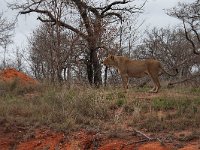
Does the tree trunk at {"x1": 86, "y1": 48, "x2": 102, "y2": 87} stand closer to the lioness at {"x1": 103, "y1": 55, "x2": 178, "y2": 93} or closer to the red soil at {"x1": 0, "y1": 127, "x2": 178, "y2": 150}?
the lioness at {"x1": 103, "y1": 55, "x2": 178, "y2": 93}

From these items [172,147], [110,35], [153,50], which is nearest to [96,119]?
[172,147]

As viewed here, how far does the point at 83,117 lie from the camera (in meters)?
12.6

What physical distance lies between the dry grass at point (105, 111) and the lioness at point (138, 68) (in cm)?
113

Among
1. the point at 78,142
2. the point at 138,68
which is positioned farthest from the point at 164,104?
the point at 138,68

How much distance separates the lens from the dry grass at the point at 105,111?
11.6 m

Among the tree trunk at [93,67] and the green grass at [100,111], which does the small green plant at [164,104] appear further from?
the tree trunk at [93,67]

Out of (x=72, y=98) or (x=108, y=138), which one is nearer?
(x=108, y=138)

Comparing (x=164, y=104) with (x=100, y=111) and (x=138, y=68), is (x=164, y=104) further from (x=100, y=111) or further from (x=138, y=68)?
(x=138, y=68)

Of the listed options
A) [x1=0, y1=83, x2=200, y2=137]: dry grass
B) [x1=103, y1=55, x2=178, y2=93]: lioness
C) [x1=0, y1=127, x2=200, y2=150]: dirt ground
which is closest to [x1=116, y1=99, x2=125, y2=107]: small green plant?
[x1=0, y1=83, x2=200, y2=137]: dry grass

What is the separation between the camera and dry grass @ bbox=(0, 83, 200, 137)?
38.1 ft

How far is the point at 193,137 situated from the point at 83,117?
3364mm

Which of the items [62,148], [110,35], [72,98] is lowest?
[62,148]

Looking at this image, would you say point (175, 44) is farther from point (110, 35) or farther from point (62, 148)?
point (62, 148)

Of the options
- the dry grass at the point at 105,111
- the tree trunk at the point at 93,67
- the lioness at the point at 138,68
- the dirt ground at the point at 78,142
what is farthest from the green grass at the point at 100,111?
the tree trunk at the point at 93,67
